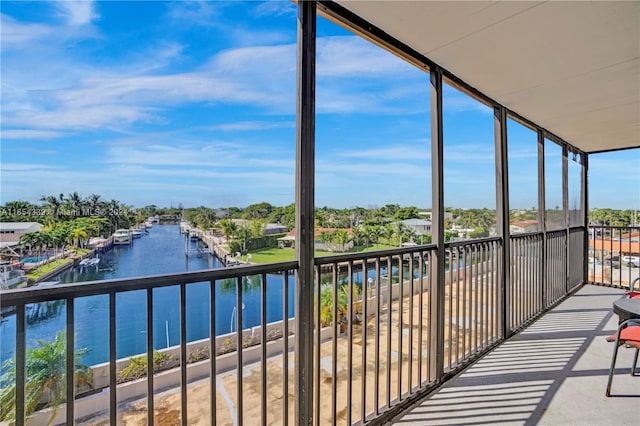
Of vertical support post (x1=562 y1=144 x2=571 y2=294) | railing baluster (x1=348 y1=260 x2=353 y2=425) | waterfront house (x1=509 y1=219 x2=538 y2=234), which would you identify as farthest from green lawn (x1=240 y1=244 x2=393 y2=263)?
vertical support post (x1=562 y1=144 x2=571 y2=294)

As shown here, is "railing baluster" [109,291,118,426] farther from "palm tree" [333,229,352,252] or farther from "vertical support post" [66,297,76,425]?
"palm tree" [333,229,352,252]

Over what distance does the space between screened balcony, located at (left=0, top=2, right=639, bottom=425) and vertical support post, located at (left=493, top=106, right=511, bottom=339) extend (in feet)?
0.04

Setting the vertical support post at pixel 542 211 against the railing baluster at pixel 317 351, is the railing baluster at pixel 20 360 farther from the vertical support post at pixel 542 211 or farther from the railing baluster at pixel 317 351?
the vertical support post at pixel 542 211

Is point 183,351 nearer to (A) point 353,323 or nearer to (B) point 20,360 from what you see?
(B) point 20,360

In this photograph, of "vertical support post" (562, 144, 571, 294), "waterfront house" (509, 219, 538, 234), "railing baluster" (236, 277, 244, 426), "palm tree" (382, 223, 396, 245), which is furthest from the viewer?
"vertical support post" (562, 144, 571, 294)

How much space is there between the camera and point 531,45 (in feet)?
6.77

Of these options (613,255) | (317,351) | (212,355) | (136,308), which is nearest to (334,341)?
(317,351)

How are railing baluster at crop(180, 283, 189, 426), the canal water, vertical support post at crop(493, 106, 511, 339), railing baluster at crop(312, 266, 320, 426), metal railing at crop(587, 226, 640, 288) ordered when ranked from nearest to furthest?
the canal water → railing baluster at crop(180, 283, 189, 426) → railing baluster at crop(312, 266, 320, 426) → vertical support post at crop(493, 106, 511, 339) → metal railing at crop(587, 226, 640, 288)

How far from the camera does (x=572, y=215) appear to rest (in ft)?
16.8

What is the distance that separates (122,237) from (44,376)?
49cm

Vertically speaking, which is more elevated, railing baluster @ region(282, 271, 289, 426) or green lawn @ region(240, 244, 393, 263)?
green lawn @ region(240, 244, 393, 263)

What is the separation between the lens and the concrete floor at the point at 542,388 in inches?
77.1

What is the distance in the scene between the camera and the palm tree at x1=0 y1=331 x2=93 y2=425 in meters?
0.93

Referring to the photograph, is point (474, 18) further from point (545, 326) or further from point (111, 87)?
point (545, 326)
